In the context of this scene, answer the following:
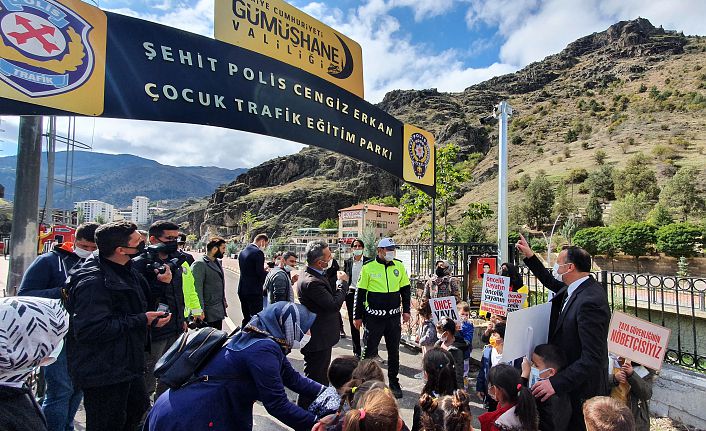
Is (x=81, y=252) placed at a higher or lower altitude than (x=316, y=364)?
higher

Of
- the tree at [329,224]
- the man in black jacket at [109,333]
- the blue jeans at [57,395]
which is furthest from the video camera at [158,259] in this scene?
the tree at [329,224]

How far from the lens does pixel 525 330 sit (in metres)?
2.86

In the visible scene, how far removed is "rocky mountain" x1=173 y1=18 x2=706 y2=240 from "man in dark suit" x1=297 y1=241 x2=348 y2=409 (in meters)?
55.3

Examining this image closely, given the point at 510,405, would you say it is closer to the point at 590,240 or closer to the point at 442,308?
the point at 442,308

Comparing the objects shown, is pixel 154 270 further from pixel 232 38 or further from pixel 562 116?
pixel 562 116

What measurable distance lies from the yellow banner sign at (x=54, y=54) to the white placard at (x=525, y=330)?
12.6ft

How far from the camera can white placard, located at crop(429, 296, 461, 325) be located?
516cm

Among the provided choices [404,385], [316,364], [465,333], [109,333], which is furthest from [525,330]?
[109,333]

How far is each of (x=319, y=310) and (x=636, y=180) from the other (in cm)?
5357

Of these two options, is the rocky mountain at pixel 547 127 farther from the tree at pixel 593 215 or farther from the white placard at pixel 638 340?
the white placard at pixel 638 340

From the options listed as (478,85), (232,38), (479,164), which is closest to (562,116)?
(479,164)

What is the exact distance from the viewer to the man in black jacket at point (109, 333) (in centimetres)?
246

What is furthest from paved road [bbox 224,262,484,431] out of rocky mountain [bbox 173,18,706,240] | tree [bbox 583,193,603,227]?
rocky mountain [bbox 173,18,706,240]

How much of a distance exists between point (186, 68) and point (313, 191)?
12501 cm
